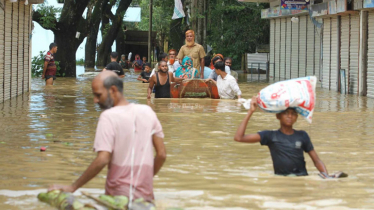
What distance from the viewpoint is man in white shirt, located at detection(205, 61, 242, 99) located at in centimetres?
1545

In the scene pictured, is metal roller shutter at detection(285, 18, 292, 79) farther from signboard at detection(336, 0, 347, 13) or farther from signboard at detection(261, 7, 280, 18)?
signboard at detection(336, 0, 347, 13)

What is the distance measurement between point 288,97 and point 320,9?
1958 centimetres

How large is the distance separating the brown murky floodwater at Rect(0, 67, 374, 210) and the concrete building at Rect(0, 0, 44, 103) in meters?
2.82

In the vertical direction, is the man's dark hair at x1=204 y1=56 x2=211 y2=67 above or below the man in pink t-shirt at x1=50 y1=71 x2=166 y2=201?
above

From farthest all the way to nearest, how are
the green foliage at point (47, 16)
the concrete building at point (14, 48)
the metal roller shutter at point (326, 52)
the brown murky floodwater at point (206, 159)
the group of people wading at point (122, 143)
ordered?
1. the green foliage at point (47, 16)
2. the metal roller shutter at point (326, 52)
3. the concrete building at point (14, 48)
4. the brown murky floodwater at point (206, 159)
5. the group of people wading at point (122, 143)

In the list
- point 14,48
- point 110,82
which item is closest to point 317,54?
point 14,48

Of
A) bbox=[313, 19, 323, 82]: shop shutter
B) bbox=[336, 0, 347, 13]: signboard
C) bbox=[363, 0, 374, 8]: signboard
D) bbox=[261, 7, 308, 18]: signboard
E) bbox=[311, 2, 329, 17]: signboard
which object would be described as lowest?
bbox=[313, 19, 323, 82]: shop shutter

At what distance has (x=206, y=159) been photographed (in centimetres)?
875

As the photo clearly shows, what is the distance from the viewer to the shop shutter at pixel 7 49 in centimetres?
1839

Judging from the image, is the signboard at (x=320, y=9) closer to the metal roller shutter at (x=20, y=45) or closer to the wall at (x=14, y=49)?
the wall at (x=14, y=49)

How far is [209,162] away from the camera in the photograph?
336 inches

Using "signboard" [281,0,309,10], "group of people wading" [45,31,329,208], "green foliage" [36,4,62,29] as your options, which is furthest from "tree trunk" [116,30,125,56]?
"group of people wading" [45,31,329,208]

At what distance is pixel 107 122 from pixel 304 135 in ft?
8.14

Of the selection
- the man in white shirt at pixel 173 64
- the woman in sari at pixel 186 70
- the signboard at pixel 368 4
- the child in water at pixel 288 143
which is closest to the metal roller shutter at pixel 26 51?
the man in white shirt at pixel 173 64
